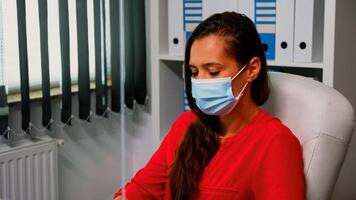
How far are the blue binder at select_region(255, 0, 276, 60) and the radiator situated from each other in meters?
0.86

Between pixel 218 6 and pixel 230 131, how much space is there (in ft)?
2.20

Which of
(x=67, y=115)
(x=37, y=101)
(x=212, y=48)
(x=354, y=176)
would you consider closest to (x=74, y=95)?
(x=67, y=115)

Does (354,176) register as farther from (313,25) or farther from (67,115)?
(67,115)

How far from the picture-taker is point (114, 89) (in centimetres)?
213

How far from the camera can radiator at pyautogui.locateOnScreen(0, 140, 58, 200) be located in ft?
5.41

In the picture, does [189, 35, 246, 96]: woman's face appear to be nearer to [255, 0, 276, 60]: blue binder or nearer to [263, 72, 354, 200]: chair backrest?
[263, 72, 354, 200]: chair backrest

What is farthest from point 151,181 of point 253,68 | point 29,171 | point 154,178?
point 29,171

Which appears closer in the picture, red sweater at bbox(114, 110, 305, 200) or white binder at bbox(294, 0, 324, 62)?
red sweater at bbox(114, 110, 305, 200)

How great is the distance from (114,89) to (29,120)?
515 millimetres

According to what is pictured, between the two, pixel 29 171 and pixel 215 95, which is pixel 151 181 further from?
pixel 29 171

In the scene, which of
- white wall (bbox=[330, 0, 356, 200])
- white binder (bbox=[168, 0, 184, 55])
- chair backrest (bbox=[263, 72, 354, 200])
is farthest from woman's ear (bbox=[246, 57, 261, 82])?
white binder (bbox=[168, 0, 184, 55])

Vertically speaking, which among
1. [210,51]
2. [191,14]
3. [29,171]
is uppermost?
[191,14]

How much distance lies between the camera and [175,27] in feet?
6.07

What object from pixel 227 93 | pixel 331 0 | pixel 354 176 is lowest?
pixel 354 176
